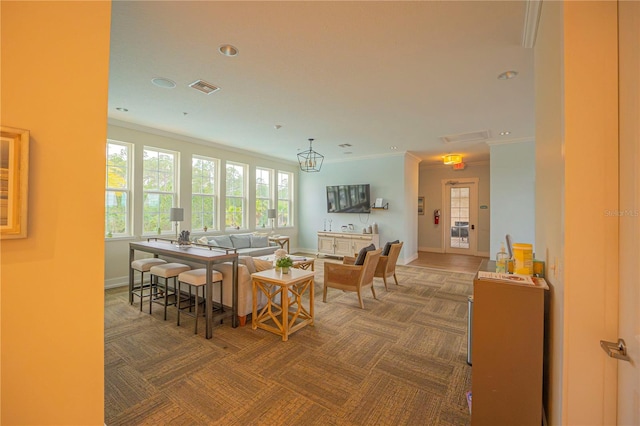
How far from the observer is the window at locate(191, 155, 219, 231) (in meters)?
6.25

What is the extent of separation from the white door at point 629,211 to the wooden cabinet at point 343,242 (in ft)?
20.1

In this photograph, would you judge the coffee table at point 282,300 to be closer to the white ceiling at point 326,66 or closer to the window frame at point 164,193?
the white ceiling at point 326,66

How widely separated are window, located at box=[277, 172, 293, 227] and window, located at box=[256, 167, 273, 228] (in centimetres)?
44

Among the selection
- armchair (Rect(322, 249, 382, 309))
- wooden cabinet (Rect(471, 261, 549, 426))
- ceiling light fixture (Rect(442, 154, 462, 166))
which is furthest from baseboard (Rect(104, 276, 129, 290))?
ceiling light fixture (Rect(442, 154, 462, 166))

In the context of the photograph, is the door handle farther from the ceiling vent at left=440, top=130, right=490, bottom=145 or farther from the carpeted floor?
the ceiling vent at left=440, top=130, right=490, bottom=145

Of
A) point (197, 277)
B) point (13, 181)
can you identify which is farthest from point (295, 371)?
point (13, 181)

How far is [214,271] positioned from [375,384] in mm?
2176

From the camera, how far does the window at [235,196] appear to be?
700 cm

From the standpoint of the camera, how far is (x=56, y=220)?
1.37m

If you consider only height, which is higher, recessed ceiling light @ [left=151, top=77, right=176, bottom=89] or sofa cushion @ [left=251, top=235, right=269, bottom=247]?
recessed ceiling light @ [left=151, top=77, right=176, bottom=89]

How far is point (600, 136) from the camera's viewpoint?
1.19 metres

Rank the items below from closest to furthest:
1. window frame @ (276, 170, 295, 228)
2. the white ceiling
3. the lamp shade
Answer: the white ceiling, the lamp shade, window frame @ (276, 170, 295, 228)

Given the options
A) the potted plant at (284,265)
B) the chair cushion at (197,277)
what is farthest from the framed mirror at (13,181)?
the potted plant at (284,265)

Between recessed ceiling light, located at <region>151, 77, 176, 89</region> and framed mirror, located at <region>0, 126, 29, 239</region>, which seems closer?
framed mirror, located at <region>0, 126, 29, 239</region>
